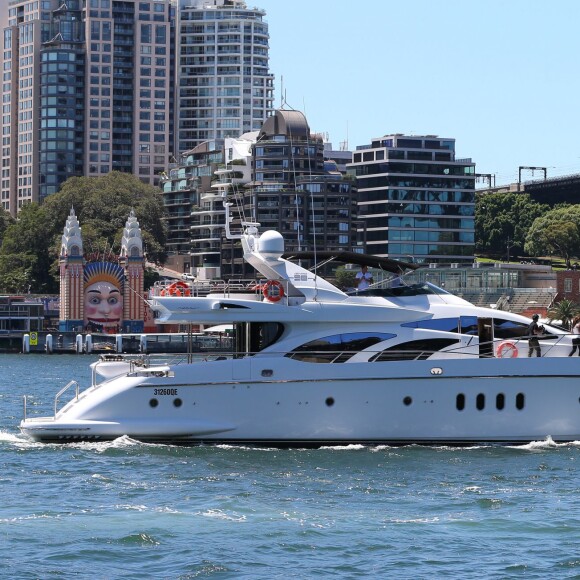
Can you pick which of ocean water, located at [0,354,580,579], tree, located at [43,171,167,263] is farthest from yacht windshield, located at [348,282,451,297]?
tree, located at [43,171,167,263]

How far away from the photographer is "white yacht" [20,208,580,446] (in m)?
30.6

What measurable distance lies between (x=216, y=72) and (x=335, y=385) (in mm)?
160942

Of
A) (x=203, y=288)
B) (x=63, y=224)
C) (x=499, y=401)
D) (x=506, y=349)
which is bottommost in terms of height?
(x=499, y=401)

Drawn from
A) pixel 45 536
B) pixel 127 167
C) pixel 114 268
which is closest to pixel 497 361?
pixel 45 536

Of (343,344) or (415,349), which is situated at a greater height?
(343,344)

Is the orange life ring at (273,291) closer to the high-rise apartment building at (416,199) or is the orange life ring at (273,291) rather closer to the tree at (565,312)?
the tree at (565,312)

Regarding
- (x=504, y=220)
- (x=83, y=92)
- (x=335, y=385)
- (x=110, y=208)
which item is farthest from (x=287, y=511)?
(x=83, y=92)

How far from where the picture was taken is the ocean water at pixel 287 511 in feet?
70.7

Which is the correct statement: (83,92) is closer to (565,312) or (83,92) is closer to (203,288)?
(565,312)

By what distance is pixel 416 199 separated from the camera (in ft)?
462

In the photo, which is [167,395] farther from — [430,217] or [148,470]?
[430,217]

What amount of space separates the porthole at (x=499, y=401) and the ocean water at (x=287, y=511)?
0.89 metres

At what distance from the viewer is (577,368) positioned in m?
30.7

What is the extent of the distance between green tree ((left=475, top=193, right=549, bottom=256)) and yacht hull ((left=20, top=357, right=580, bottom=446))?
122m
